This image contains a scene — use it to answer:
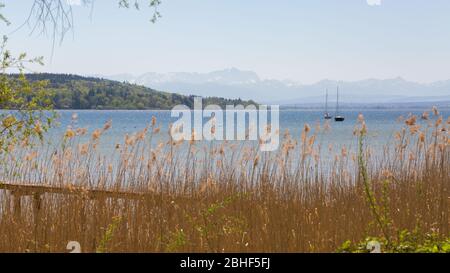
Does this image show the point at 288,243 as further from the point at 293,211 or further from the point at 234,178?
the point at 234,178

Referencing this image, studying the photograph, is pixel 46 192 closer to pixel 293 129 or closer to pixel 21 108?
pixel 21 108

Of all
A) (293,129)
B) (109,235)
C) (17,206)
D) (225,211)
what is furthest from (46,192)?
(293,129)

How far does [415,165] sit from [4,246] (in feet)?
17.2

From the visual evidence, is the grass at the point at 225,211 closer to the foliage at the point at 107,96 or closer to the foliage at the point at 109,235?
the foliage at the point at 109,235

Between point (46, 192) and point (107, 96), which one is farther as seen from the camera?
A: point (107, 96)

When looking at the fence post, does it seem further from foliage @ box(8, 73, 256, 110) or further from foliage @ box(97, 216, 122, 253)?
foliage @ box(8, 73, 256, 110)

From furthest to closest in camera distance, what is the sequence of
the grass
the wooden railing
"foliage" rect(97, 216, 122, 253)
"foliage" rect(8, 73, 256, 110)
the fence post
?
"foliage" rect(8, 73, 256, 110) → the fence post → the wooden railing → the grass → "foliage" rect(97, 216, 122, 253)

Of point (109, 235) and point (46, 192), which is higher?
point (46, 192)

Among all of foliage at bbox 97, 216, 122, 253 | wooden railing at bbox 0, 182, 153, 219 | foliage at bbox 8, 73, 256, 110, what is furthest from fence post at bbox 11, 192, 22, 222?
foliage at bbox 8, 73, 256, 110

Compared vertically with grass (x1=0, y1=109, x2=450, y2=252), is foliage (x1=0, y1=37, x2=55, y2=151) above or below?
above

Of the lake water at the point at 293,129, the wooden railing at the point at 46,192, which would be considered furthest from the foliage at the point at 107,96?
the wooden railing at the point at 46,192

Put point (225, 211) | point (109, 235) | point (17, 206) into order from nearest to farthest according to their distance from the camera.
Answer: point (109, 235)
point (225, 211)
point (17, 206)
